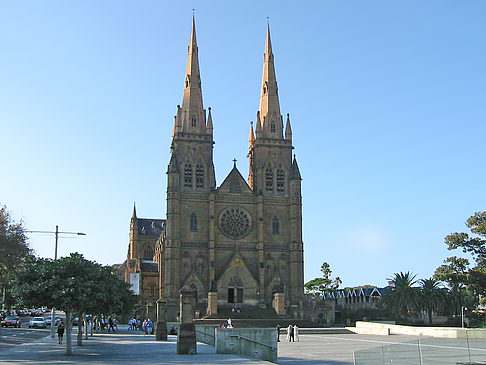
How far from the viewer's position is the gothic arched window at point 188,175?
76312 millimetres

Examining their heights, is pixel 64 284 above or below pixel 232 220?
below

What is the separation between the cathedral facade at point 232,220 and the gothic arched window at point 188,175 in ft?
0.41

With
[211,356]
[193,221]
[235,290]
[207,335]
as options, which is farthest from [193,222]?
[211,356]

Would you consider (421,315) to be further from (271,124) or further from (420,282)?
(271,124)

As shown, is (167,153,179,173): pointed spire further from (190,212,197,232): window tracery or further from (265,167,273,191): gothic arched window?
(265,167,273,191): gothic arched window

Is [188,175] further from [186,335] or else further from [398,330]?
[186,335]

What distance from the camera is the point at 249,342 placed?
2644cm

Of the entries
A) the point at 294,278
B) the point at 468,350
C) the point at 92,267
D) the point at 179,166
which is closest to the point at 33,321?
the point at 179,166

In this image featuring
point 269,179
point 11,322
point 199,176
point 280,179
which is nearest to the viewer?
point 11,322

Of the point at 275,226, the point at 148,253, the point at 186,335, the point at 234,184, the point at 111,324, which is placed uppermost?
the point at 234,184

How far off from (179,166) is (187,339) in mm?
50467

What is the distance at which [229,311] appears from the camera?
70.2m

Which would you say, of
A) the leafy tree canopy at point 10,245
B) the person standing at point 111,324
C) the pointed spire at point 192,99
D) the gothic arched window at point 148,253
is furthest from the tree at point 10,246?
the gothic arched window at point 148,253

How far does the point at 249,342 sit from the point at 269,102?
5820cm
